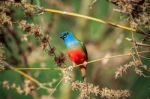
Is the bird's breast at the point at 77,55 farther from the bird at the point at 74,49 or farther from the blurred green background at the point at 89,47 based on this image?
the blurred green background at the point at 89,47

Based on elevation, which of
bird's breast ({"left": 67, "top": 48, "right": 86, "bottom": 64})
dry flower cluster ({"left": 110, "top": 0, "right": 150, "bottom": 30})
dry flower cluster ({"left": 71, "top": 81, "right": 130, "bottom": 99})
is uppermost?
dry flower cluster ({"left": 110, "top": 0, "right": 150, "bottom": 30})

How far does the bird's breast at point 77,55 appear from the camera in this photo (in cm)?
431

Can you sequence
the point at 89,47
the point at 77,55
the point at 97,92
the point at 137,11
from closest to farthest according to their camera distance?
the point at 97,92
the point at 137,11
the point at 77,55
the point at 89,47

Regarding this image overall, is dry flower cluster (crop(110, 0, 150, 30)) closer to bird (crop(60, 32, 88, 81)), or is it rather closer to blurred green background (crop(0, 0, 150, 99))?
bird (crop(60, 32, 88, 81))

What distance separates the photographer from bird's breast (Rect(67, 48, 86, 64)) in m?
4.31

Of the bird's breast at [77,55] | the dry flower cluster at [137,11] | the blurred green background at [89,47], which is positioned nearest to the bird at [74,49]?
the bird's breast at [77,55]

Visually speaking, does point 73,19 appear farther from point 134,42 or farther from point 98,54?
point 134,42

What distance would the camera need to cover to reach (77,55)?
4.34 m

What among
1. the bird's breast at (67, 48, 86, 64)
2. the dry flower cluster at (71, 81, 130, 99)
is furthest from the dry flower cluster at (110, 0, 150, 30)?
the bird's breast at (67, 48, 86, 64)

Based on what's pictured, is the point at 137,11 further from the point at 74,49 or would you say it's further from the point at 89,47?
the point at 89,47

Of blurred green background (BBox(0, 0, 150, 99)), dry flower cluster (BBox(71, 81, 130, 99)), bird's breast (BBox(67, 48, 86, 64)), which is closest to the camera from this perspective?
dry flower cluster (BBox(71, 81, 130, 99))

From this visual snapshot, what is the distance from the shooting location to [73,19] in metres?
8.37

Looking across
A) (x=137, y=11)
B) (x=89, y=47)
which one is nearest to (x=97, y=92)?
(x=137, y=11)

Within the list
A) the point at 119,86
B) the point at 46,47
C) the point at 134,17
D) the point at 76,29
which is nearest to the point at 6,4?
the point at 46,47
